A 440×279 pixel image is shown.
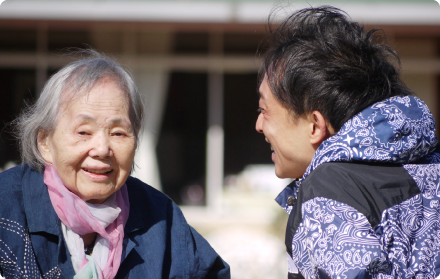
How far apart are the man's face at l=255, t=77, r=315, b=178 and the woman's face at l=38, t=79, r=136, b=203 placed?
60cm

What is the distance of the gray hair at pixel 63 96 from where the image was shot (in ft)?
5.62

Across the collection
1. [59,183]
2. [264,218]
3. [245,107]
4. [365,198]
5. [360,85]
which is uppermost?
[360,85]

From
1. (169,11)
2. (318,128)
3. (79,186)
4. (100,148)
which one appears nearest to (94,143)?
(100,148)

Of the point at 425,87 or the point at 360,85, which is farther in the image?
the point at 425,87

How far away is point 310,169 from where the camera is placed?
1.38 metres

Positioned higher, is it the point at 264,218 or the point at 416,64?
the point at 416,64

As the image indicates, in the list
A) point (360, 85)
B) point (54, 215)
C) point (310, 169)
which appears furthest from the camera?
point (54, 215)

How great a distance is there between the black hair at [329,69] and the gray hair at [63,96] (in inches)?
24.2

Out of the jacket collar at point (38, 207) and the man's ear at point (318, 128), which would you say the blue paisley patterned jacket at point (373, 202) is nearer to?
the man's ear at point (318, 128)

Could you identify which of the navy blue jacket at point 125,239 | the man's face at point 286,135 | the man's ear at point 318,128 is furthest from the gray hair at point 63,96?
the man's ear at point 318,128

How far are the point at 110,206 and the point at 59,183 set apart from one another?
0.81 ft

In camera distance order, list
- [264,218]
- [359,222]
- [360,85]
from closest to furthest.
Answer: [359,222], [360,85], [264,218]

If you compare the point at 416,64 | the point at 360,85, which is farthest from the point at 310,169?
the point at 416,64

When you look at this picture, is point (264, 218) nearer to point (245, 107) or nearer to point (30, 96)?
point (245, 107)
